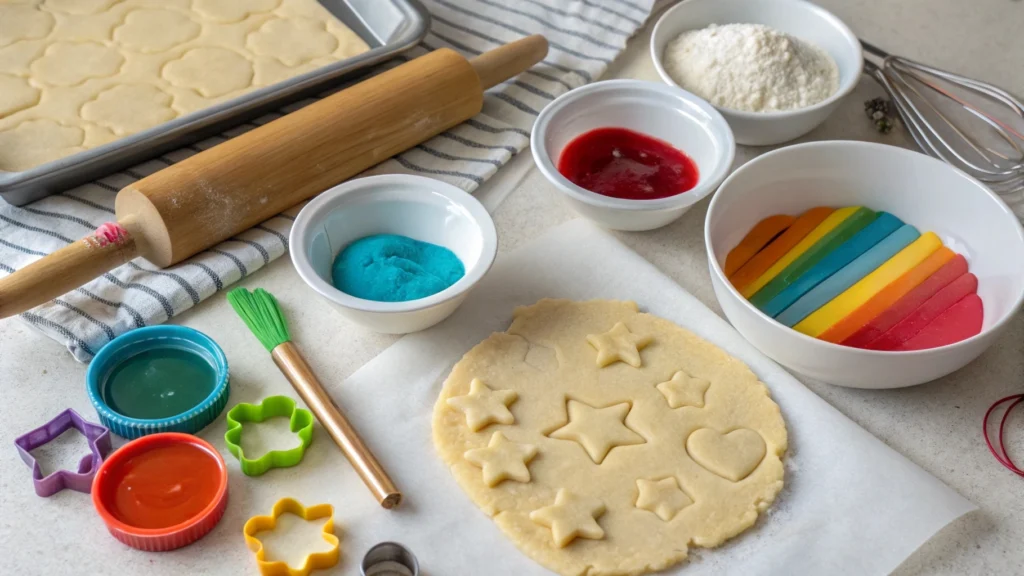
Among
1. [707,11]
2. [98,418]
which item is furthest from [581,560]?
[707,11]

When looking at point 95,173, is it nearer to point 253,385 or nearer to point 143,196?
point 143,196

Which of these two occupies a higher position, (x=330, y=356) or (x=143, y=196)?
(x=143, y=196)

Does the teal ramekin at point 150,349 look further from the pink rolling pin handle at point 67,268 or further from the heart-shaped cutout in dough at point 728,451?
the heart-shaped cutout in dough at point 728,451

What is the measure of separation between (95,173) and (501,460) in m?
0.67

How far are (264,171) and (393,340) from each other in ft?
0.90

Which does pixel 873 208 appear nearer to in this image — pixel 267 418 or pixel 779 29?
pixel 779 29

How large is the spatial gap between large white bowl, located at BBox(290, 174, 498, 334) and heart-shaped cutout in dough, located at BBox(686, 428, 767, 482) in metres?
0.29

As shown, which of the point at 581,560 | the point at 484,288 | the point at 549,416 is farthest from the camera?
the point at 484,288

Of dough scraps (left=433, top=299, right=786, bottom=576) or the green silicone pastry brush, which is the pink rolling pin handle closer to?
the green silicone pastry brush

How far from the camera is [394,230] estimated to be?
1.09m

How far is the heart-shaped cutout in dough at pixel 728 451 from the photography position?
891 millimetres

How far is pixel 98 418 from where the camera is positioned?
3.02ft

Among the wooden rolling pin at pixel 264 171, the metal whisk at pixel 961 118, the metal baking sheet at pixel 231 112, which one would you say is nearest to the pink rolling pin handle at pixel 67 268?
the wooden rolling pin at pixel 264 171

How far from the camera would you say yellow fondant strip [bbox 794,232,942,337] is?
1029 mm
